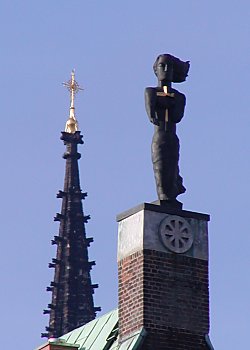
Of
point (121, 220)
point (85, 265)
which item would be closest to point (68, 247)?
point (85, 265)

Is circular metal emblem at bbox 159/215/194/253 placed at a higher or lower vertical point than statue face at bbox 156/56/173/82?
lower

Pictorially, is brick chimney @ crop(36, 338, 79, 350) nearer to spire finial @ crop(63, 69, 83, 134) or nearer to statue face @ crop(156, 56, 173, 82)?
statue face @ crop(156, 56, 173, 82)

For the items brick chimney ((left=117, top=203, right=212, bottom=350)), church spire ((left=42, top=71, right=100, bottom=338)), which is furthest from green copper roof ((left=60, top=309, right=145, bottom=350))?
church spire ((left=42, top=71, right=100, bottom=338))

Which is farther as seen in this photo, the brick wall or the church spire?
the church spire

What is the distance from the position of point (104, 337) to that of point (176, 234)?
3.70 meters

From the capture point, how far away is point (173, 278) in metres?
44.3

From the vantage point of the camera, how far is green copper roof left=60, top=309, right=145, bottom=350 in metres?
43.6

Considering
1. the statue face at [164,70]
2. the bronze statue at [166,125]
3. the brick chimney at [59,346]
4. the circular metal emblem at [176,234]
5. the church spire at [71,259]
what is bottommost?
the brick chimney at [59,346]

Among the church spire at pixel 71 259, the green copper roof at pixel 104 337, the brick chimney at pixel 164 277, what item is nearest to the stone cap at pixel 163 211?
the brick chimney at pixel 164 277

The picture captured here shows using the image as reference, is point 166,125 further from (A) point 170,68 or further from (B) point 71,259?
(B) point 71,259

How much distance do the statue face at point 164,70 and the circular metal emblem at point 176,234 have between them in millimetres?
3775

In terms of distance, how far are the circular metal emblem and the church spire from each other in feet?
256

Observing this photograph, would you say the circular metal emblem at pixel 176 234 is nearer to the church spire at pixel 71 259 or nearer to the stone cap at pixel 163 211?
the stone cap at pixel 163 211

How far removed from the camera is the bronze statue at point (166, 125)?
45906 mm
